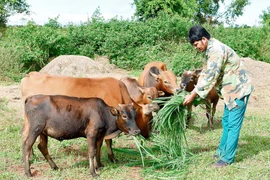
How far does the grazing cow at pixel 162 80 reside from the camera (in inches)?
338

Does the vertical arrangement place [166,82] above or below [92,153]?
above

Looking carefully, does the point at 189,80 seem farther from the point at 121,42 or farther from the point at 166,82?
the point at 121,42

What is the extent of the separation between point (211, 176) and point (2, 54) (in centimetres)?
1256

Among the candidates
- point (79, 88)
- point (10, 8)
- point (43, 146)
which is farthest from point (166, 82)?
point (10, 8)

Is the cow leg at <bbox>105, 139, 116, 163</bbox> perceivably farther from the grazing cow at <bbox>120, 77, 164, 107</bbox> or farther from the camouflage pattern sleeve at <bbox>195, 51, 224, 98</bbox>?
the camouflage pattern sleeve at <bbox>195, 51, 224, 98</bbox>

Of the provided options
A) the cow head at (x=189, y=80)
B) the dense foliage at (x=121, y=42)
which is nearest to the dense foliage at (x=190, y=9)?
the dense foliage at (x=121, y=42)

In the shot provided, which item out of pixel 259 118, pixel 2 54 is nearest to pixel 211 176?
pixel 259 118

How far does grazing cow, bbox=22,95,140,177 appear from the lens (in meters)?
5.71

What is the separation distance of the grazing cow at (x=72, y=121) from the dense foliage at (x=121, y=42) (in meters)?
11.2

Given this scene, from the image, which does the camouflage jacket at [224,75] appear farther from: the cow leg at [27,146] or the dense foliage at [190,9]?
the dense foliage at [190,9]

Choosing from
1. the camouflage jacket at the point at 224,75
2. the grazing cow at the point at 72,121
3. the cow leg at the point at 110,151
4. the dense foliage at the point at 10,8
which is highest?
the dense foliage at the point at 10,8

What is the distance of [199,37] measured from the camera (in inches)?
236

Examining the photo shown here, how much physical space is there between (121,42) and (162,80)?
12.0 meters

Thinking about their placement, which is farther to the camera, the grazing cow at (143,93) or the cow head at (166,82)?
the cow head at (166,82)
